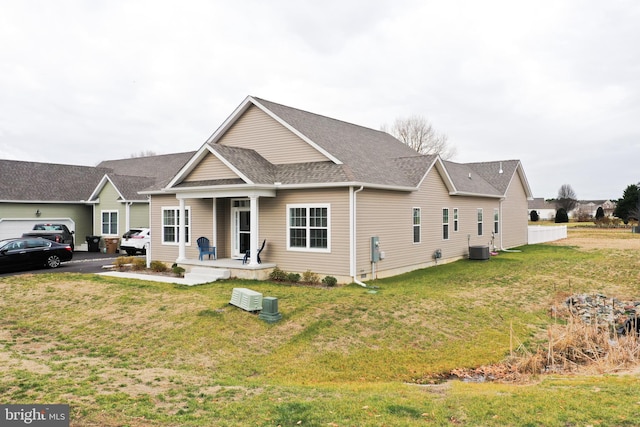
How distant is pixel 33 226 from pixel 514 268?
27.9 meters

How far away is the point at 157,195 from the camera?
21.4m

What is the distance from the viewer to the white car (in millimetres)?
25688

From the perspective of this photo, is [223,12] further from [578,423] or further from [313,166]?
[578,423]

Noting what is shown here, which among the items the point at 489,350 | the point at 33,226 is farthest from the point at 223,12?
the point at 33,226

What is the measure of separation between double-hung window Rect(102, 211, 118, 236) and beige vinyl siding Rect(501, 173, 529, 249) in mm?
24606

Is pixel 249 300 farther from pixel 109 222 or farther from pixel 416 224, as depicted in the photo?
pixel 109 222

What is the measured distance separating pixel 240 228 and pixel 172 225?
375 centimetres

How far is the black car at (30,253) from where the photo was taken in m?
19.1

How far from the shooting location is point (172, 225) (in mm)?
20828

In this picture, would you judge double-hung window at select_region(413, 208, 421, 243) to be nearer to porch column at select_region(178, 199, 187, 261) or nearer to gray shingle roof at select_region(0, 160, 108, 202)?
porch column at select_region(178, 199, 187, 261)

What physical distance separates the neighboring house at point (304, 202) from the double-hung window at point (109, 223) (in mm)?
9107

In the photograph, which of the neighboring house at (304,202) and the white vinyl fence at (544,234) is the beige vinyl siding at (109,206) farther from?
the white vinyl fence at (544,234)

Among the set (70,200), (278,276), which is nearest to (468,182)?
(278,276)

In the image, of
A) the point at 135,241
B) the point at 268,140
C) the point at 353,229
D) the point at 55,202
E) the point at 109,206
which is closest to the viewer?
the point at 353,229
